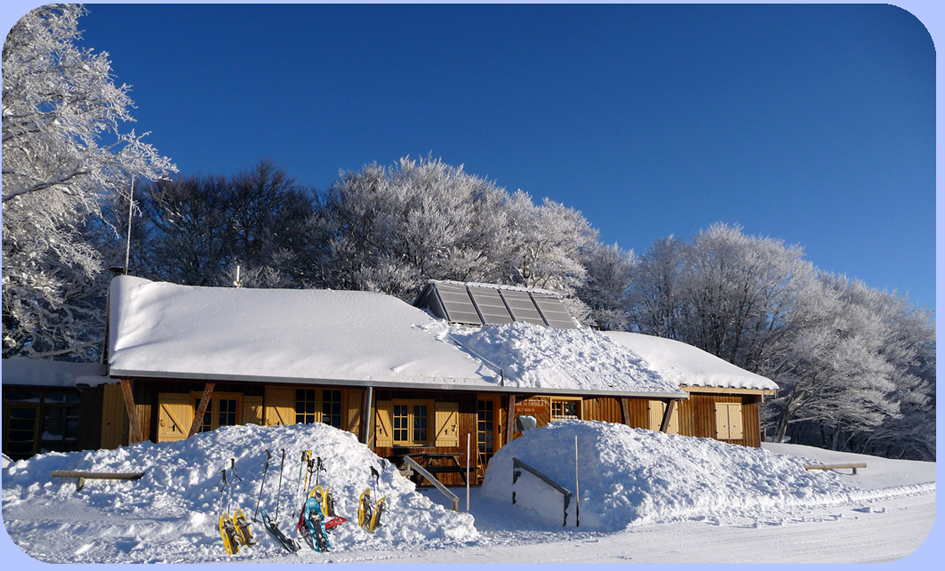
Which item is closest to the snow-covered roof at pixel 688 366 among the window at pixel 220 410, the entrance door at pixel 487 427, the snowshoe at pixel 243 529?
the entrance door at pixel 487 427

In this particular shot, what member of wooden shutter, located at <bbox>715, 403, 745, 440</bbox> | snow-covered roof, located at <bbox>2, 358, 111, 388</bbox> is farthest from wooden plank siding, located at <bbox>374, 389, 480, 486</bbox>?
wooden shutter, located at <bbox>715, 403, 745, 440</bbox>

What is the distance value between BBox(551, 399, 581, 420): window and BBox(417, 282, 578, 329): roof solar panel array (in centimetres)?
197

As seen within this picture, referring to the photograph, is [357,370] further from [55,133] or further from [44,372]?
[44,372]

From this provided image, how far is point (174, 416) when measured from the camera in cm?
1180

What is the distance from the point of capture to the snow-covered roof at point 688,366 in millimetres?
16453

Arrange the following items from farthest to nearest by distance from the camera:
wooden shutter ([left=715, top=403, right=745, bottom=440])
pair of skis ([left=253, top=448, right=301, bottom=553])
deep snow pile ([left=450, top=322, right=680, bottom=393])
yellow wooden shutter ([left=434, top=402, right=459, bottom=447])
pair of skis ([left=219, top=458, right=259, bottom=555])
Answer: wooden shutter ([left=715, top=403, right=745, bottom=440]) < yellow wooden shutter ([left=434, top=402, right=459, bottom=447]) < deep snow pile ([left=450, top=322, right=680, bottom=393]) < pair of skis ([left=253, top=448, right=301, bottom=553]) < pair of skis ([left=219, top=458, right=259, bottom=555])

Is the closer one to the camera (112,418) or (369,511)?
(369,511)

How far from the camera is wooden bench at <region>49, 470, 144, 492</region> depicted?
8086 mm

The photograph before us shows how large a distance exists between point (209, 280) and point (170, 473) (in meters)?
19.3

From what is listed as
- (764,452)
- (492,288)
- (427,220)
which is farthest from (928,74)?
(427,220)

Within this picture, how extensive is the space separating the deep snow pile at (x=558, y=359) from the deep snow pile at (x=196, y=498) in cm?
415

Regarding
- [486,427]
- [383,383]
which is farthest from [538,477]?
[486,427]

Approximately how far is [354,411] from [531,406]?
380 centimetres

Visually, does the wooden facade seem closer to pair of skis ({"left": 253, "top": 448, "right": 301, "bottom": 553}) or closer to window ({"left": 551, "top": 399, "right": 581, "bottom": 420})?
window ({"left": 551, "top": 399, "right": 581, "bottom": 420})
